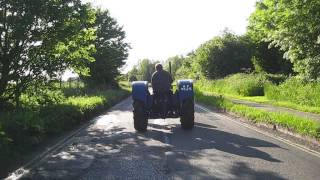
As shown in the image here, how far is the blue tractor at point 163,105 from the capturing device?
15820mm

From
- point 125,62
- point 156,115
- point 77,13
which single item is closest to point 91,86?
point 125,62

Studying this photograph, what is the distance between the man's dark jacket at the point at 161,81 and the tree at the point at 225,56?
4607 cm

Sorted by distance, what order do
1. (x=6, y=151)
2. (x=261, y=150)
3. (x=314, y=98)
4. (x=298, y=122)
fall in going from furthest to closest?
(x=314, y=98), (x=298, y=122), (x=261, y=150), (x=6, y=151)

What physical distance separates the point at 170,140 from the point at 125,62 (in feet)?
153

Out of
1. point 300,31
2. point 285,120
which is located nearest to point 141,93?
point 285,120

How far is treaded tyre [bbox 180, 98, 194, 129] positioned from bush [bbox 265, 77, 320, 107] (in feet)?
38.4

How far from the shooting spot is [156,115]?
16.7 meters

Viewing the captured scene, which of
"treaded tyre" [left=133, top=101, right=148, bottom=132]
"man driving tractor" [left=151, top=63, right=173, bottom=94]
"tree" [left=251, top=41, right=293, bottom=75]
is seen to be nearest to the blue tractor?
"treaded tyre" [left=133, top=101, right=148, bottom=132]

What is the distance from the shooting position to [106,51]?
1900 inches

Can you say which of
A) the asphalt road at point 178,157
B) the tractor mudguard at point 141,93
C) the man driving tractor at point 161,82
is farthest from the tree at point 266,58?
the asphalt road at point 178,157

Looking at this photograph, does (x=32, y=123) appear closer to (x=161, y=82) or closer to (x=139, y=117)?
(x=139, y=117)

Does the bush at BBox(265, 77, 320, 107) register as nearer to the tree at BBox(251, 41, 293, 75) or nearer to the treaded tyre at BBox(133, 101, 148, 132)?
the treaded tyre at BBox(133, 101, 148, 132)

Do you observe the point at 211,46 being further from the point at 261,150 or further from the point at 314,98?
the point at 261,150

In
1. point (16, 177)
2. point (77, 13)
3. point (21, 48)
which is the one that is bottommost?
point (16, 177)
